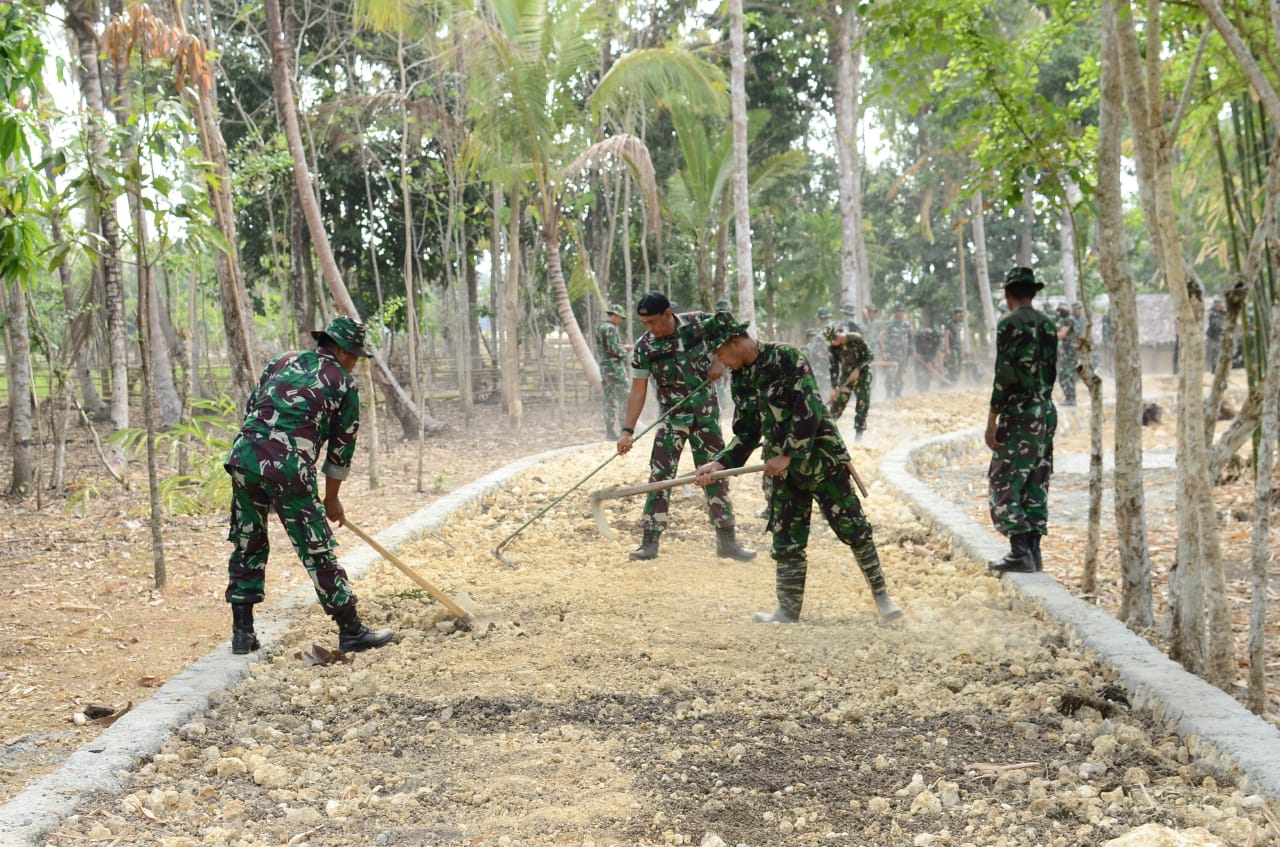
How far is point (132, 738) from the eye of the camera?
3717 millimetres

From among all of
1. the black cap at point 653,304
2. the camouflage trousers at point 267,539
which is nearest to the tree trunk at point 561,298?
the black cap at point 653,304

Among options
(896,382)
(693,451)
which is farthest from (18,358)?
(896,382)

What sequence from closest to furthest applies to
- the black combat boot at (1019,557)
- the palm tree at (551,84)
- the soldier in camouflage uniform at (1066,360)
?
the black combat boot at (1019,557) < the palm tree at (551,84) < the soldier in camouflage uniform at (1066,360)

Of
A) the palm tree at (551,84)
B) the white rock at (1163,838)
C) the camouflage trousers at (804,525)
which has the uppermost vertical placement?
the palm tree at (551,84)

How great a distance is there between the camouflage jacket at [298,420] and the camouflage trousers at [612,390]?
874 centimetres

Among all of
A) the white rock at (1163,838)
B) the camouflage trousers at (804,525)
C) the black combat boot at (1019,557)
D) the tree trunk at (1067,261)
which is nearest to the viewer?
the white rock at (1163,838)

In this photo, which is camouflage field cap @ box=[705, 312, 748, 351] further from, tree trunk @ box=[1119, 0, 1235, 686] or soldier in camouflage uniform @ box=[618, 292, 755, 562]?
tree trunk @ box=[1119, 0, 1235, 686]

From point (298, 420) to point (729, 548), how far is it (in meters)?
3.07

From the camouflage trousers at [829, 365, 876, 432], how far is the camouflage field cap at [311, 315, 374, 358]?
726 centimetres

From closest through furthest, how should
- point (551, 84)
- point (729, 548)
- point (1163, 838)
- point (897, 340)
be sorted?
point (1163, 838)
point (729, 548)
point (551, 84)
point (897, 340)

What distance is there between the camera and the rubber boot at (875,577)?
5.18 metres

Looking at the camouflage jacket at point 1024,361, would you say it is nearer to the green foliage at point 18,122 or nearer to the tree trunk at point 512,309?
the green foliage at point 18,122

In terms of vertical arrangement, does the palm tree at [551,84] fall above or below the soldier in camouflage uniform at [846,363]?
above

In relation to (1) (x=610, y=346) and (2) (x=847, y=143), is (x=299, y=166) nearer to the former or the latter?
(1) (x=610, y=346)
